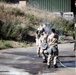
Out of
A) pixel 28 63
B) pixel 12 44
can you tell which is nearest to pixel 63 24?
pixel 12 44

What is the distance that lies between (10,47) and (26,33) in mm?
3735

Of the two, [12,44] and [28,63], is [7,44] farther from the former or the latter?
[28,63]

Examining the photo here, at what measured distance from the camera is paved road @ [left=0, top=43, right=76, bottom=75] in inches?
559

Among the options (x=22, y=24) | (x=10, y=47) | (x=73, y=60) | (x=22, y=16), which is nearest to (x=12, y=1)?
(x=22, y=16)

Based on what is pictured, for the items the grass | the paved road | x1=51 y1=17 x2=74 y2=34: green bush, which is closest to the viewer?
the paved road

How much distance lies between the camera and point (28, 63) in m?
16.3

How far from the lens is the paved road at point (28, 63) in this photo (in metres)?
14.2

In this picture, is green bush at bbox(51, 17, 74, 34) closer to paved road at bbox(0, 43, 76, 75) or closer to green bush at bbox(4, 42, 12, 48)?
green bush at bbox(4, 42, 12, 48)

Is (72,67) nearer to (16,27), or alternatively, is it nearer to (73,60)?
(73,60)

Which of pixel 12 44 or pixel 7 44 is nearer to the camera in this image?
pixel 7 44

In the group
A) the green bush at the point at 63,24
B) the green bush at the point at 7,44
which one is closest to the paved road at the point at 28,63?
the green bush at the point at 7,44

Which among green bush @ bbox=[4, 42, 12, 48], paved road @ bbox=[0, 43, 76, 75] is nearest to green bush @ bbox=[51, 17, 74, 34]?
green bush @ bbox=[4, 42, 12, 48]

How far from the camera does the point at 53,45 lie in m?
14.8

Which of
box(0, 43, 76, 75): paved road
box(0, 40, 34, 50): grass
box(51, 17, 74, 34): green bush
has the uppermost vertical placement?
box(51, 17, 74, 34): green bush
